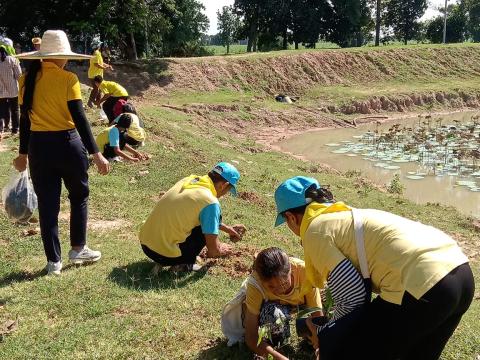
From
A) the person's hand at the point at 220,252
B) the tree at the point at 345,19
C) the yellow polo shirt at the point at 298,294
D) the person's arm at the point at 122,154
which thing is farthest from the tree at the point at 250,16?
the yellow polo shirt at the point at 298,294

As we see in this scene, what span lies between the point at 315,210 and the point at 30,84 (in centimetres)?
268

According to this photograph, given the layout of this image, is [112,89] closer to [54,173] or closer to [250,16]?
[54,173]

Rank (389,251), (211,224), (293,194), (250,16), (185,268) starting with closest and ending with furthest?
(389,251) → (293,194) → (211,224) → (185,268) → (250,16)

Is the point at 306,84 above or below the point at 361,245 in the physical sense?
below

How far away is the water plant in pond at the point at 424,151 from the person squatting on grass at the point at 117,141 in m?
7.18

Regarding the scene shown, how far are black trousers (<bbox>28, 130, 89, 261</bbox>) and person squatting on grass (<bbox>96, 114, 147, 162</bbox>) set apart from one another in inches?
173

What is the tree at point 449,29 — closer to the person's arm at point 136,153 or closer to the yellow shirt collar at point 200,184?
the person's arm at point 136,153

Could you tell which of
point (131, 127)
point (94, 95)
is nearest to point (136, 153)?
point (131, 127)

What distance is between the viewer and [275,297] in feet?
11.7

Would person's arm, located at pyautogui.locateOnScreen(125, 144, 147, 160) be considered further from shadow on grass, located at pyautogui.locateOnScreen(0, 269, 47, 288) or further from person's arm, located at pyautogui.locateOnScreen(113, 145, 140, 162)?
shadow on grass, located at pyautogui.locateOnScreen(0, 269, 47, 288)

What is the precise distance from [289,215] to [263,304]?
791 mm

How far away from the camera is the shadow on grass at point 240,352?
3490 mm

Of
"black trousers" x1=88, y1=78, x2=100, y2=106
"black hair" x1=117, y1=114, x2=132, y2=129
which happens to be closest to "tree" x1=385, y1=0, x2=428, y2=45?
"black trousers" x1=88, y1=78, x2=100, y2=106

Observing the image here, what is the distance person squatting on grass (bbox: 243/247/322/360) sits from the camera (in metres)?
3.15
